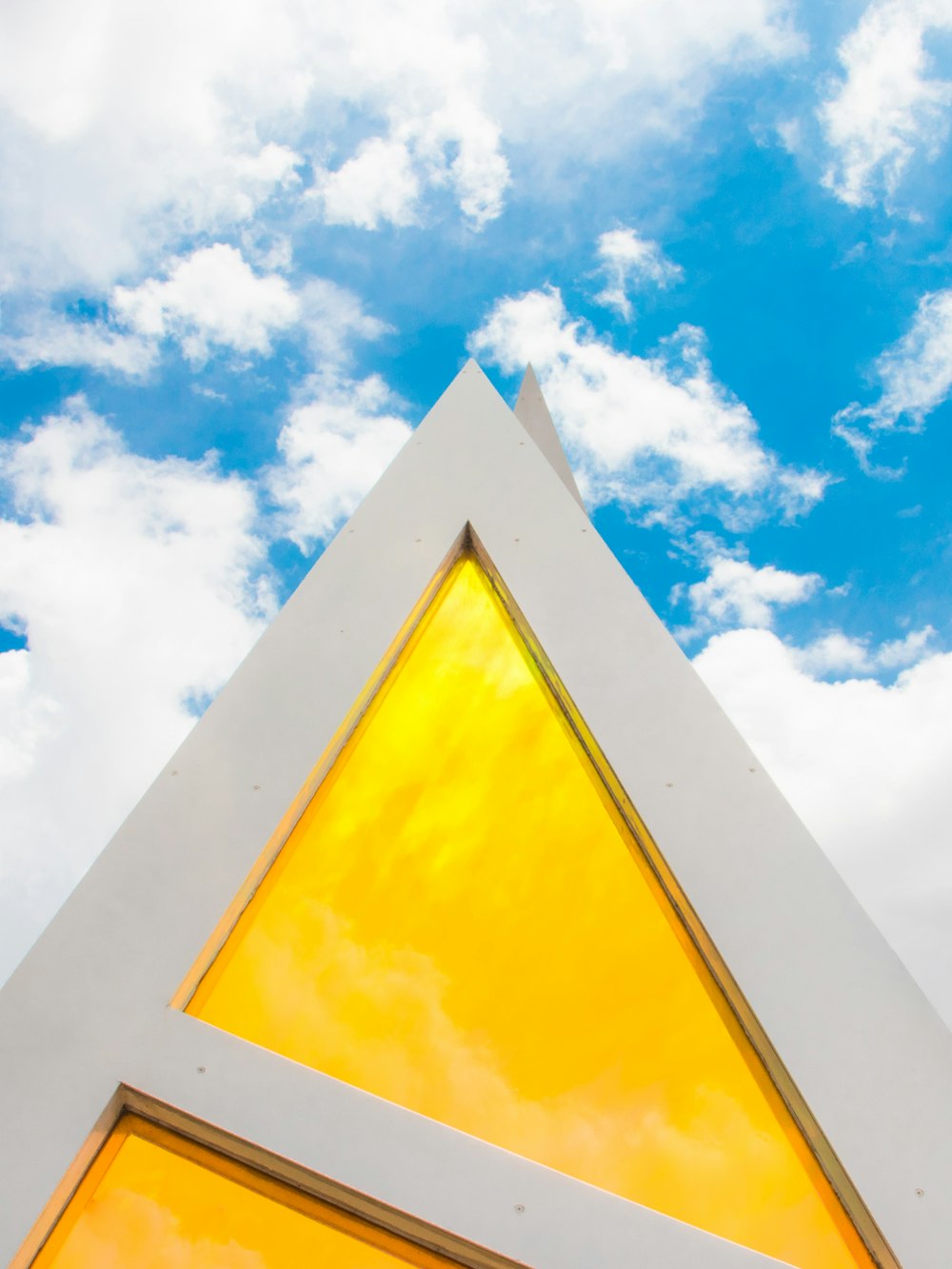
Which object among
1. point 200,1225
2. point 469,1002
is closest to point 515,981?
point 469,1002

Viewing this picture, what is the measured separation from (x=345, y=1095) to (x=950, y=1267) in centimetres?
148

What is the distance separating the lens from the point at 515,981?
2297 millimetres

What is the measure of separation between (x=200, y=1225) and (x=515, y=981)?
0.95 m

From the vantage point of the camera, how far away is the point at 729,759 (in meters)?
2.73

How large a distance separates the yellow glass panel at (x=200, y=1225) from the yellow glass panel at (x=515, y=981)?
294mm

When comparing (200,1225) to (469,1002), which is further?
(469,1002)

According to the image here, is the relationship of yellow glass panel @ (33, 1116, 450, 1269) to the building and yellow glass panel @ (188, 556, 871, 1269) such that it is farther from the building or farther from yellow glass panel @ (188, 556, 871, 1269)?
yellow glass panel @ (188, 556, 871, 1269)

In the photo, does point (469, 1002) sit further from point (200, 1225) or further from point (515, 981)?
point (200, 1225)

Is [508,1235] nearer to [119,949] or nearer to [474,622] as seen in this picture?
[119,949]

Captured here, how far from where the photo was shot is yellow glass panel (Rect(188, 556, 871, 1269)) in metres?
2.05

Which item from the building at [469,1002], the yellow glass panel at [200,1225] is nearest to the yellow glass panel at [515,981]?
the building at [469,1002]

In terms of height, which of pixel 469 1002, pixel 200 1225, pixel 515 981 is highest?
pixel 515 981

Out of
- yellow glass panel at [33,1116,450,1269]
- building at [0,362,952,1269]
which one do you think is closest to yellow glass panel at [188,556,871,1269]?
building at [0,362,952,1269]

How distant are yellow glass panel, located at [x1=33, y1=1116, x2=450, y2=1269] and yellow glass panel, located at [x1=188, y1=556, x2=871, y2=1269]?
0.29m
